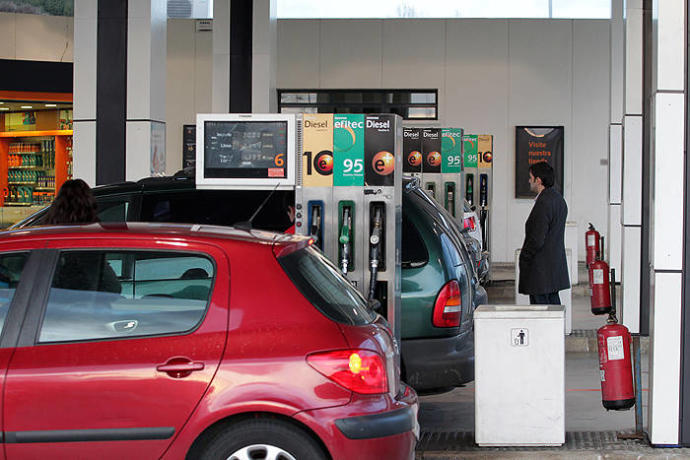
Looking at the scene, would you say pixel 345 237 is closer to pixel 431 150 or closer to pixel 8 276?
pixel 8 276

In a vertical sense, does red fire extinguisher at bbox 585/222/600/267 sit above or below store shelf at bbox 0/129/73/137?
below

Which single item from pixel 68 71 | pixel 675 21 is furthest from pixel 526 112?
pixel 675 21

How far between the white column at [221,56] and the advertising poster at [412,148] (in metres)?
3.73

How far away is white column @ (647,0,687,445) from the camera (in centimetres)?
638

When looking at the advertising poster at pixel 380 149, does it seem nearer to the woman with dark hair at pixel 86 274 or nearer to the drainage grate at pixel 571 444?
the drainage grate at pixel 571 444

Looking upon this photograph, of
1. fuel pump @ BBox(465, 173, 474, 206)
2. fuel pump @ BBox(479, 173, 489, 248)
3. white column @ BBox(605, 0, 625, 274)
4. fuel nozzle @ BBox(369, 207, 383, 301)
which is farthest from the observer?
fuel pump @ BBox(465, 173, 474, 206)

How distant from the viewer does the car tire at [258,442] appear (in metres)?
4.42

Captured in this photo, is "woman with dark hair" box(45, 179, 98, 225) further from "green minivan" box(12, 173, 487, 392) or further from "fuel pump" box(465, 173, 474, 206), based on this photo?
"fuel pump" box(465, 173, 474, 206)

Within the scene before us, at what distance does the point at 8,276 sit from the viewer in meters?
4.60

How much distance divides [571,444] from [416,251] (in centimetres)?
169

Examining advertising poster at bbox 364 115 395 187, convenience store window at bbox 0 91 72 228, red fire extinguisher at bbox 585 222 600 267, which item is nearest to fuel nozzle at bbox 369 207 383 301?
advertising poster at bbox 364 115 395 187

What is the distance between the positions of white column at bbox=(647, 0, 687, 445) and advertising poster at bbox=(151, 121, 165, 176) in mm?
6086

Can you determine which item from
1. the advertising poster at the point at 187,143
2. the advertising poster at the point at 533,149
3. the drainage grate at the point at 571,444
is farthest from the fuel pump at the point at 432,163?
the advertising poster at the point at 187,143

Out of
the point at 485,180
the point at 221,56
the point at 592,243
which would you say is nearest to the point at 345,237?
the point at 592,243
